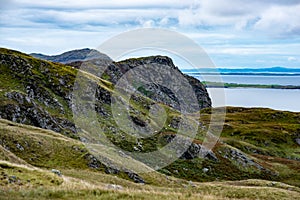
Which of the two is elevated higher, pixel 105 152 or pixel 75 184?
pixel 75 184

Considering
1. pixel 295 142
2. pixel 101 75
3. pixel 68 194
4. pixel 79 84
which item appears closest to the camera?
pixel 68 194

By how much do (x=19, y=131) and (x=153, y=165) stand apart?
3081 cm

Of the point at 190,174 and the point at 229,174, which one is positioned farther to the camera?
the point at 229,174

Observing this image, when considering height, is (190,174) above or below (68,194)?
below

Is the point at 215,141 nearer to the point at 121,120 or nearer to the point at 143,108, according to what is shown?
the point at 143,108

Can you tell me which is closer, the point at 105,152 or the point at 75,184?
the point at 75,184

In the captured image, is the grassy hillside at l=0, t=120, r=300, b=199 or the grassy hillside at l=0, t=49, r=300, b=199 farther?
the grassy hillside at l=0, t=49, r=300, b=199

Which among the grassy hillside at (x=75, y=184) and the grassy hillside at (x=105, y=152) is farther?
the grassy hillside at (x=105, y=152)

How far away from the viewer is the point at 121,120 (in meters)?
90.9

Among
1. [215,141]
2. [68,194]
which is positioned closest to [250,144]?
[215,141]

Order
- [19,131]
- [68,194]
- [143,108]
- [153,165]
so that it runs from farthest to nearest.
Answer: [143,108], [153,165], [19,131], [68,194]

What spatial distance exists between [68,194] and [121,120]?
69054 millimetres

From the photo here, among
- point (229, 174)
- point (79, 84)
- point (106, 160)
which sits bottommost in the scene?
point (229, 174)

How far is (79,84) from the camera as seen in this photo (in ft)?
323
